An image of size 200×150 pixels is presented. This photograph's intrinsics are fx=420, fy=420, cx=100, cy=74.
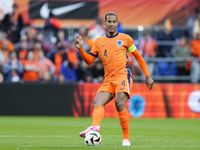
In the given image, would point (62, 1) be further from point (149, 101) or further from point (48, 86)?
point (149, 101)

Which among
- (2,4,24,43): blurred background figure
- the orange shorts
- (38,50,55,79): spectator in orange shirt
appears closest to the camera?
the orange shorts

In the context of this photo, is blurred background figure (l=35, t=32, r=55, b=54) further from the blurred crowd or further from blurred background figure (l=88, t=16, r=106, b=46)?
blurred background figure (l=88, t=16, r=106, b=46)

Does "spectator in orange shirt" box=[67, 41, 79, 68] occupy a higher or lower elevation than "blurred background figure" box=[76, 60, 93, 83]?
higher

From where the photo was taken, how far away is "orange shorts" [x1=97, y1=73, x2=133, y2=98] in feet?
23.9

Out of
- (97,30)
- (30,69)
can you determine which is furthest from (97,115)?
(97,30)

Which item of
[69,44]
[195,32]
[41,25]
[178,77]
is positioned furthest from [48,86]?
[195,32]

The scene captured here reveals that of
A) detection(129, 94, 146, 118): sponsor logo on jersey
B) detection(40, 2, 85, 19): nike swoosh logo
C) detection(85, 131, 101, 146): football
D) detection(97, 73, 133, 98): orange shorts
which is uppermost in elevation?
detection(40, 2, 85, 19): nike swoosh logo

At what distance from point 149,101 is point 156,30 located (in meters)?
3.84

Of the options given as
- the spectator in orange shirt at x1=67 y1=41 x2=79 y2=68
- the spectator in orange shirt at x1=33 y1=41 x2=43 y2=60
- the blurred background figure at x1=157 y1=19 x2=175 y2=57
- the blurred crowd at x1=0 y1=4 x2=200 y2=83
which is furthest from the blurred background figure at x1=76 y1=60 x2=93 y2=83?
the blurred background figure at x1=157 y1=19 x2=175 y2=57

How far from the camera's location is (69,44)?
1628cm

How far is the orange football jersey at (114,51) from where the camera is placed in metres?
7.41

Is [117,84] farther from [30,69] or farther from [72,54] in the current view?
[72,54]

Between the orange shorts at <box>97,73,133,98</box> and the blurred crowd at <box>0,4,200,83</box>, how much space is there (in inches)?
313

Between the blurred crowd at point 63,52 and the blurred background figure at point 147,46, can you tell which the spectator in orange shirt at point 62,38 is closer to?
the blurred crowd at point 63,52
